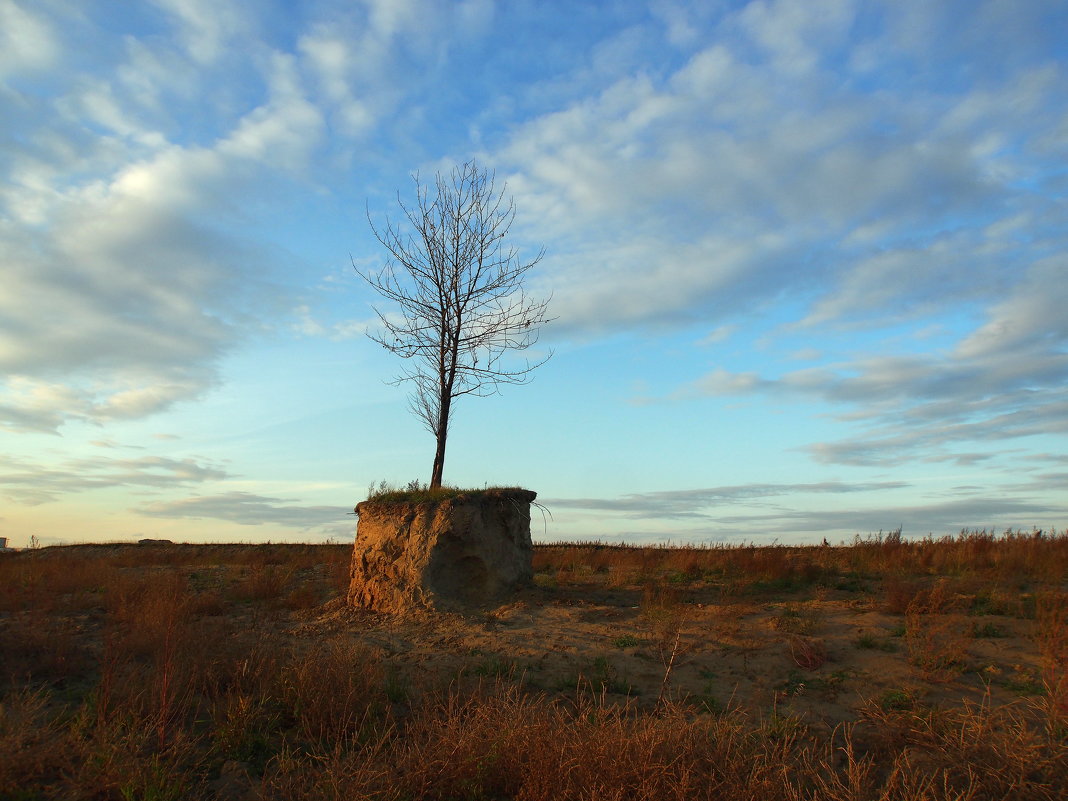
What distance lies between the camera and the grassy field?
4965mm

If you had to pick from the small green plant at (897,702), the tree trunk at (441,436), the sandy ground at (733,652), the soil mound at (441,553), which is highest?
the tree trunk at (441,436)

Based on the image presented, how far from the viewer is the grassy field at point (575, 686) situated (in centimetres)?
496

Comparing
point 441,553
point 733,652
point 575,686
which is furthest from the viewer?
point 441,553

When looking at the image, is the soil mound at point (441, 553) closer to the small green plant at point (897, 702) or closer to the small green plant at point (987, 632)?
the small green plant at point (897, 702)

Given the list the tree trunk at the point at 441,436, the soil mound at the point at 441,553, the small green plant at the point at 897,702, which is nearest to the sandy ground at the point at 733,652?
the small green plant at the point at 897,702

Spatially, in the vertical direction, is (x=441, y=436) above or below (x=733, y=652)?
above

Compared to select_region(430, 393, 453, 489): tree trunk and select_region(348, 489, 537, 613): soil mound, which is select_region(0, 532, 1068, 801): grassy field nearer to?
select_region(348, 489, 537, 613): soil mound

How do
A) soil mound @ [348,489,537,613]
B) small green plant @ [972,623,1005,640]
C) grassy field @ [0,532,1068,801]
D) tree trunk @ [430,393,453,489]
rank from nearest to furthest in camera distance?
1. grassy field @ [0,532,1068,801]
2. small green plant @ [972,623,1005,640]
3. soil mound @ [348,489,537,613]
4. tree trunk @ [430,393,453,489]

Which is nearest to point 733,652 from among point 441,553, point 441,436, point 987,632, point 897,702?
point 897,702

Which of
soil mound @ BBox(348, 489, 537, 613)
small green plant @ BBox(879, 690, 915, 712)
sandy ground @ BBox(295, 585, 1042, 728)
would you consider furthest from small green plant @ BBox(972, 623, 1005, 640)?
soil mound @ BBox(348, 489, 537, 613)

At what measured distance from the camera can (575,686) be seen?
7.66 m

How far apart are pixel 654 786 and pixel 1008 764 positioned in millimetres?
2540

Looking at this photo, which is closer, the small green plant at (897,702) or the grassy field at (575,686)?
the grassy field at (575,686)

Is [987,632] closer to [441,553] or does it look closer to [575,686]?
[575,686]
